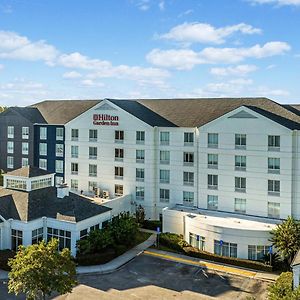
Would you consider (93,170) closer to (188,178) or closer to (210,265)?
(188,178)

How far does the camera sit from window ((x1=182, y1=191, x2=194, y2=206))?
49.0 meters

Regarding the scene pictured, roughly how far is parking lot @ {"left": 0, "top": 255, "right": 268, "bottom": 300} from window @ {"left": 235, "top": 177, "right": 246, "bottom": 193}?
1246 centimetres

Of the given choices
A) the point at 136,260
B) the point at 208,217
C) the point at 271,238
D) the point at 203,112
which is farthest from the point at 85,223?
the point at 203,112

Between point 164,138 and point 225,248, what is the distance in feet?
56.1

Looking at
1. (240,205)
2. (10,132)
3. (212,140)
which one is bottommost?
(240,205)

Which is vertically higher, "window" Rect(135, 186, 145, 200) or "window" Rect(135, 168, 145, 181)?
"window" Rect(135, 168, 145, 181)

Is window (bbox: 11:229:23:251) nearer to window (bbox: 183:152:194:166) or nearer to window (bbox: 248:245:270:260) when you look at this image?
window (bbox: 183:152:194:166)

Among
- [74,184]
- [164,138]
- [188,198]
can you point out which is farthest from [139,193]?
[74,184]

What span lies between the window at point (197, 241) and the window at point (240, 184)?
26.9 ft

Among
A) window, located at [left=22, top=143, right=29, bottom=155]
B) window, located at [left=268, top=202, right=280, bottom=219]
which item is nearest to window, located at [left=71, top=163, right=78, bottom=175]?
window, located at [left=22, top=143, right=29, bottom=155]

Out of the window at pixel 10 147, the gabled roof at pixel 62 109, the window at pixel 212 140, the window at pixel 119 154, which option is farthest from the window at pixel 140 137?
the window at pixel 10 147

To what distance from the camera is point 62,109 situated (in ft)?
209

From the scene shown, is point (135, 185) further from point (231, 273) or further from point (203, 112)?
point (231, 273)

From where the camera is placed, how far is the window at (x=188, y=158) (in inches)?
1928
